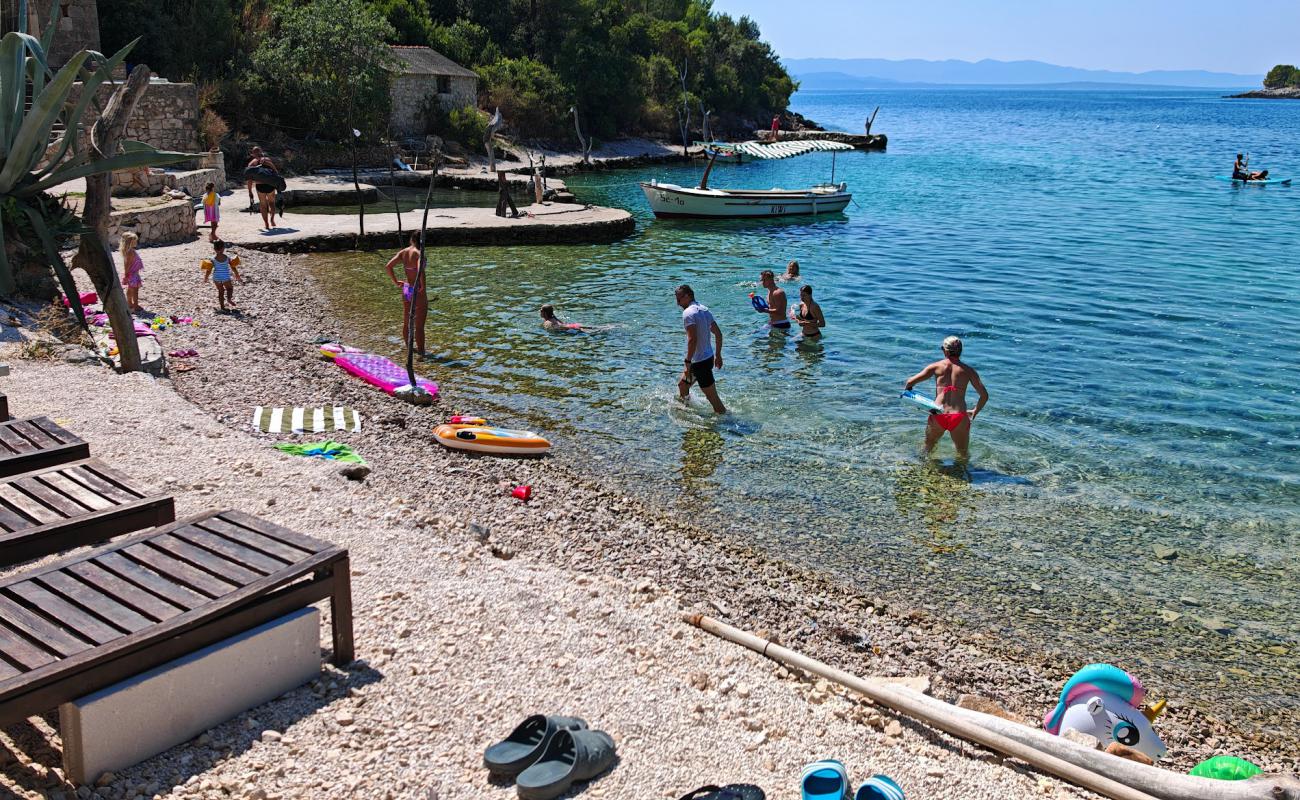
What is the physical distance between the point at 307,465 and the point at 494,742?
201 inches

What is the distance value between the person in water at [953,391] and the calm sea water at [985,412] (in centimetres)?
38

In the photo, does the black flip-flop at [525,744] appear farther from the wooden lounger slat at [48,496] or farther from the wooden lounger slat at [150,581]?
the wooden lounger slat at [48,496]

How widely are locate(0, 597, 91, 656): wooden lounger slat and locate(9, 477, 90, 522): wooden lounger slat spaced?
3.99ft

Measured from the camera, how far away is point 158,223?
21.2 metres

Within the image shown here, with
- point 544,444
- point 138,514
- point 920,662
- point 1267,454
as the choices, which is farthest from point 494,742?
point 1267,454

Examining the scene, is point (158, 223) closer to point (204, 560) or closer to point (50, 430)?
point (50, 430)

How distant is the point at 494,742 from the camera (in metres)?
4.92

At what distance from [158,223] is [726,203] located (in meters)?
17.0

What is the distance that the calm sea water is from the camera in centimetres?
845

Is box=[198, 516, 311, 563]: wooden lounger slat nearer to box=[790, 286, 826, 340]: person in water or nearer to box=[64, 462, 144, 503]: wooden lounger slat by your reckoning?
box=[64, 462, 144, 503]: wooden lounger slat

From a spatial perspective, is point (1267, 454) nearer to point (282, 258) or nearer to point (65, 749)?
point (65, 749)

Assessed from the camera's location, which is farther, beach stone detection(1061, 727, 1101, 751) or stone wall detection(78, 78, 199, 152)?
stone wall detection(78, 78, 199, 152)

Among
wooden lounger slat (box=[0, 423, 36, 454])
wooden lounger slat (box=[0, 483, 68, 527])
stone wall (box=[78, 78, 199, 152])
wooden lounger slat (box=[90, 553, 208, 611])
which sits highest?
stone wall (box=[78, 78, 199, 152])

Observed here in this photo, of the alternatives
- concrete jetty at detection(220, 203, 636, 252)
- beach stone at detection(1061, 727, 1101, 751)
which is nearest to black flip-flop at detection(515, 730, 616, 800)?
beach stone at detection(1061, 727, 1101, 751)
